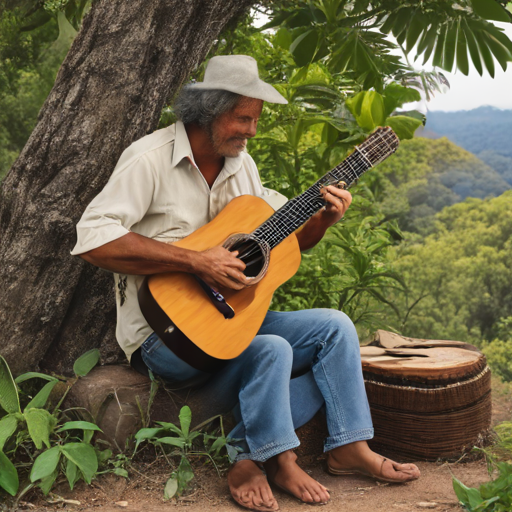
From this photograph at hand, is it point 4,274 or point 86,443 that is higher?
point 4,274

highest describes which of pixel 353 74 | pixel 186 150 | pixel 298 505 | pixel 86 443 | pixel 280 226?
pixel 353 74

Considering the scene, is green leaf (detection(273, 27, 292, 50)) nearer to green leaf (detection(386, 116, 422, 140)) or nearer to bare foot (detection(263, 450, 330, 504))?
green leaf (detection(386, 116, 422, 140))

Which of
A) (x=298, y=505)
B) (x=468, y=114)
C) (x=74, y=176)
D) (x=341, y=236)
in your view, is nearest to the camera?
(x=298, y=505)

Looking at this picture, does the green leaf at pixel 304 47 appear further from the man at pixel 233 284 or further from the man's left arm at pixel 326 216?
the man's left arm at pixel 326 216

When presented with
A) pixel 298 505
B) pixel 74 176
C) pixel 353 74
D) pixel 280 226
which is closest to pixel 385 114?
pixel 353 74

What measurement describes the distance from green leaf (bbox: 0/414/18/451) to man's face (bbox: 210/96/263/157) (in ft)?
4.01

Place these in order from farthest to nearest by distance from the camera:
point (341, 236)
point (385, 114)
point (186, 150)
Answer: point (341, 236) → point (385, 114) → point (186, 150)

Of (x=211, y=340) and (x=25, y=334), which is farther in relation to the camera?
(x=25, y=334)

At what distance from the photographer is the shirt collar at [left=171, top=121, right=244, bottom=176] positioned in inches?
89.7

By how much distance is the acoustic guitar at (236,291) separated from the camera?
2115mm

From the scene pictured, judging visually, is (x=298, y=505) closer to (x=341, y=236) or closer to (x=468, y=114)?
(x=341, y=236)

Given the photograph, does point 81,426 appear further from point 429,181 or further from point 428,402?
point 429,181

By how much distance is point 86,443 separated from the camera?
7.11ft

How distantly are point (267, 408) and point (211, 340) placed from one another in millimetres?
303
